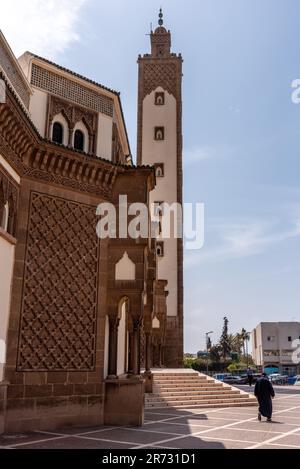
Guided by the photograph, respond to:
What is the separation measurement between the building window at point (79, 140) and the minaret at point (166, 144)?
15642 mm

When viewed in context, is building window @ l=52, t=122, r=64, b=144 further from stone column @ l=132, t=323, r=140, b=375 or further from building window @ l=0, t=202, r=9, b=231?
stone column @ l=132, t=323, r=140, b=375

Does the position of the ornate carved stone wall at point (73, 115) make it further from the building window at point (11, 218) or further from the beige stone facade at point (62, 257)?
the building window at point (11, 218)

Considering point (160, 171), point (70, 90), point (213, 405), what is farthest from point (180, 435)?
point (160, 171)

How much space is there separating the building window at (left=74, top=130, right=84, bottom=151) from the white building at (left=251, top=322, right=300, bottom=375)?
1848 inches

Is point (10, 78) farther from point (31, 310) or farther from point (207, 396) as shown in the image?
point (207, 396)

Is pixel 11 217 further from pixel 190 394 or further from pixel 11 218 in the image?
pixel 190 394

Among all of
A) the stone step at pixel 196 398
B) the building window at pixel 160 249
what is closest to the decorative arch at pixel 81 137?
the stone step at pixel 196 398

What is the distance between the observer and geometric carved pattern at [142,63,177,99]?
28.9 metres

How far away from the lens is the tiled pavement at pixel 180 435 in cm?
734

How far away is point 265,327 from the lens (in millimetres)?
55000

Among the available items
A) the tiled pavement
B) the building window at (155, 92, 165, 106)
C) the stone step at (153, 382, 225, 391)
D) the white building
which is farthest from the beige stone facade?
the white building

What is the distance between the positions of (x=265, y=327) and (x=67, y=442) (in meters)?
50.4

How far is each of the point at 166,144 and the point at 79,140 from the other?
17.3m
